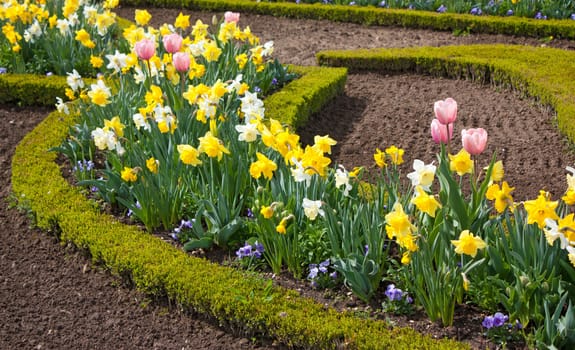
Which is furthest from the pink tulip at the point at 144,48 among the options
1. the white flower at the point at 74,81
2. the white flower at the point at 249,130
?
the white flower at the point at 249,130

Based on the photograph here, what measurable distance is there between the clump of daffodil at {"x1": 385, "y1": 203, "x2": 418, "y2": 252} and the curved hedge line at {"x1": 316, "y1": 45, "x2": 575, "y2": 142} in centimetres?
407

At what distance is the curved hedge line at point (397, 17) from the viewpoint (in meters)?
9.80

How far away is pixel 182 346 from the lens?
4.16 m

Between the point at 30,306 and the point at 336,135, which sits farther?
the point at 336,135

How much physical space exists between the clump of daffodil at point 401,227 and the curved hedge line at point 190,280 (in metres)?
0.45

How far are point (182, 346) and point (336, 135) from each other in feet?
11.2

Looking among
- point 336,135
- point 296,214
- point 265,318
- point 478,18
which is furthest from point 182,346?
point 478,18

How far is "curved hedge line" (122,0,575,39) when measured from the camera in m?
9.80

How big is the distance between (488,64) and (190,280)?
4999 millimetres

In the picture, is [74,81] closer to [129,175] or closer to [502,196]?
[129,175]

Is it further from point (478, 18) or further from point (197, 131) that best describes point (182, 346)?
point (478, 18)

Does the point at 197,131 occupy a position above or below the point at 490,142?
above

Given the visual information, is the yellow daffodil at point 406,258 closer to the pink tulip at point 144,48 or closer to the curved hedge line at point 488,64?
the pink tulip at point 144,48

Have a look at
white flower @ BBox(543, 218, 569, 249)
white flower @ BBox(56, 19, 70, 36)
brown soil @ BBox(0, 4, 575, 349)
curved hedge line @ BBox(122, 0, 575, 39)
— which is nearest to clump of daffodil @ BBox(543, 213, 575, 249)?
white flower @ BBox(543, 218, 569, 249)
